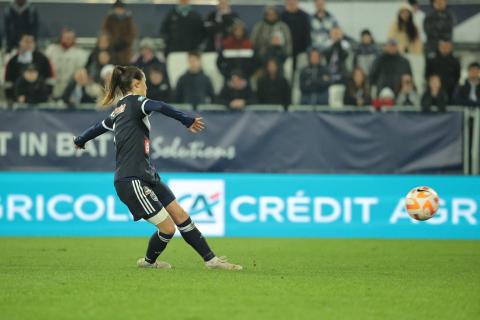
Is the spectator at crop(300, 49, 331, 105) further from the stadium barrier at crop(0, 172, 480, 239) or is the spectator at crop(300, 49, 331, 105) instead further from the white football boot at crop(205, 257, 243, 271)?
the white football boot at crop(205, 257, 243, 271)

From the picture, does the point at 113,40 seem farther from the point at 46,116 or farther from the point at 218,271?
the point at 218,271

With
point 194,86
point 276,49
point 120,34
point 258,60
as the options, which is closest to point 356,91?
point 276,49

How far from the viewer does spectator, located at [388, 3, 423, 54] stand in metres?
20.0

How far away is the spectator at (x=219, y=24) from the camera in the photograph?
19.8 m

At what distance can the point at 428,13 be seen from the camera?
67.2 ft

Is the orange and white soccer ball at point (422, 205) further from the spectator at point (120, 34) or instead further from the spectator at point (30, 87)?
the spectator at point (30, 87)

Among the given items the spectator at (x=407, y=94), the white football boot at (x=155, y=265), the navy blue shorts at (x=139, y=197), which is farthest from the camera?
the spectator at (x=407, y=94)

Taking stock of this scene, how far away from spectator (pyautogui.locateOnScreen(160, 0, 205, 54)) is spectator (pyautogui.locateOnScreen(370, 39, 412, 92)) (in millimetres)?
3538

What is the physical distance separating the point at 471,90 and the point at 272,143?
404 cm

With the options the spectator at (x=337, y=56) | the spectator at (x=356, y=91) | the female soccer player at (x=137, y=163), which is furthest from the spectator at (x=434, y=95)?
the female soccer player at (x=137, y=163)

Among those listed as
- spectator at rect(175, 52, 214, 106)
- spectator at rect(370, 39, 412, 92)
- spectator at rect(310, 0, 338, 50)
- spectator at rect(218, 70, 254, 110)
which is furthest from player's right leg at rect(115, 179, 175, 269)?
spectator at rect(310, 0, 338, 50)

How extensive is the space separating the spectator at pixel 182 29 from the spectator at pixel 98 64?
A: 1323mm

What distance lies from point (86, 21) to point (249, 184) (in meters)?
6.31

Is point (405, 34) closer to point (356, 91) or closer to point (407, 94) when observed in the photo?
point (407, 94)
